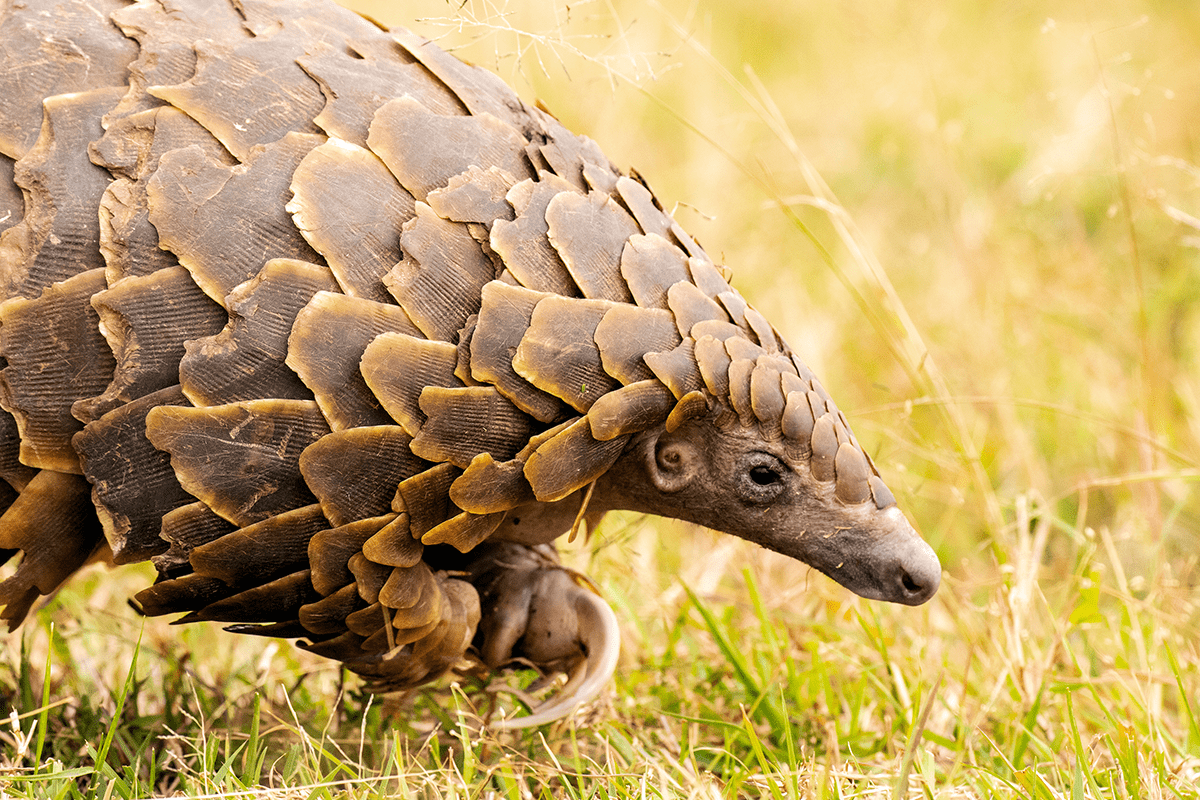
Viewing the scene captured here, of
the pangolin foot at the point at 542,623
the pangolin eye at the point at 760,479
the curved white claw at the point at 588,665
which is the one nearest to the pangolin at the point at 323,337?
the pangolin eye at the point at 760,479

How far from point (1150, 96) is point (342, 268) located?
6.41 meters

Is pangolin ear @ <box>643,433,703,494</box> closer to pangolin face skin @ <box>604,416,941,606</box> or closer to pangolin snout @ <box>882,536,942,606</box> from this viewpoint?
pangolin face skin @ <box>604,416,941,606</box>

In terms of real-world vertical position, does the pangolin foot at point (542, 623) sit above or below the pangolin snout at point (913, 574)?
below

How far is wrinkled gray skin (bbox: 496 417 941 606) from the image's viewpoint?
2299 millimetres

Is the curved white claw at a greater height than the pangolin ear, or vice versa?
the pangolin ear

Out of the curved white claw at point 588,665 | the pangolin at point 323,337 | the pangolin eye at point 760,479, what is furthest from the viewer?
the curved white claw at point 588,665

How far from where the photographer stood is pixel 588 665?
2557 millimetres

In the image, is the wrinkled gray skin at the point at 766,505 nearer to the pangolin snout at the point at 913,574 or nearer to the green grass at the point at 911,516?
the pangolin snout at the point at 913,574

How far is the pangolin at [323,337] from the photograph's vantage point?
2.01 metres

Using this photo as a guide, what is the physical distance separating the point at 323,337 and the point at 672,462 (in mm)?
730

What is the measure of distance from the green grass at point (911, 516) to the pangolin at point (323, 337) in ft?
1.07

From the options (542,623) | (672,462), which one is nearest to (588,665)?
(542,623)

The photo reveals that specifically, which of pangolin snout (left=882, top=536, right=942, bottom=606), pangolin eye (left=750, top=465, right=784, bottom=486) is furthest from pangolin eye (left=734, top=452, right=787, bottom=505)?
pangolin snout (left=882, top=536, right=942, bottom=606)

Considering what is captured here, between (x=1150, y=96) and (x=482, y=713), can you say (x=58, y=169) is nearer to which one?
(x=482, y=713)
